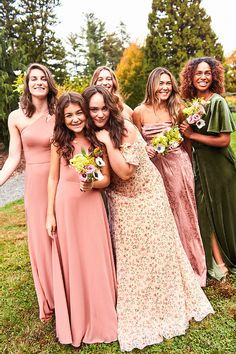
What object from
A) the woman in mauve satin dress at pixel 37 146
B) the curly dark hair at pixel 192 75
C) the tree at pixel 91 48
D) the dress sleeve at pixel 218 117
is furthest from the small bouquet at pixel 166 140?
the tree at pixel 91 48

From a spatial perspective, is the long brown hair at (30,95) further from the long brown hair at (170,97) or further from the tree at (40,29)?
the tree at (40,29)

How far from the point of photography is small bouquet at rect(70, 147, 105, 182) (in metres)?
2.68

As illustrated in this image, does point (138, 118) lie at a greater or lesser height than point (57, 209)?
greater

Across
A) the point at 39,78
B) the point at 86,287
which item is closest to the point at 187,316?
the point at 86,287

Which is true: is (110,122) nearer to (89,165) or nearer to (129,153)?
(129,153)

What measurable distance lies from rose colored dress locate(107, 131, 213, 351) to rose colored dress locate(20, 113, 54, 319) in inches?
29.0

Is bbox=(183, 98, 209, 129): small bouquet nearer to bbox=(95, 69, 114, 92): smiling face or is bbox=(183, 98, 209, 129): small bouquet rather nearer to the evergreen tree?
bbox=(95, 69, 114, 92): smiling face

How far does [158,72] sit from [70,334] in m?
2.86

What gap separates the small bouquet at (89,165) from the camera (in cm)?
268

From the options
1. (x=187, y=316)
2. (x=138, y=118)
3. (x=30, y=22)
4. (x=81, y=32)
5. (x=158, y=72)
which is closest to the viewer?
(x=187, y=316)

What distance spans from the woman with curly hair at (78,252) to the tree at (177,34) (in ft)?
84.4

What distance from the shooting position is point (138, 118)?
4039 millimetres

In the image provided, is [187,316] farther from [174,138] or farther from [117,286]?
[174,138]

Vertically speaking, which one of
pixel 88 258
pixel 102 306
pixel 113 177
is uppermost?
pixel 113 177
